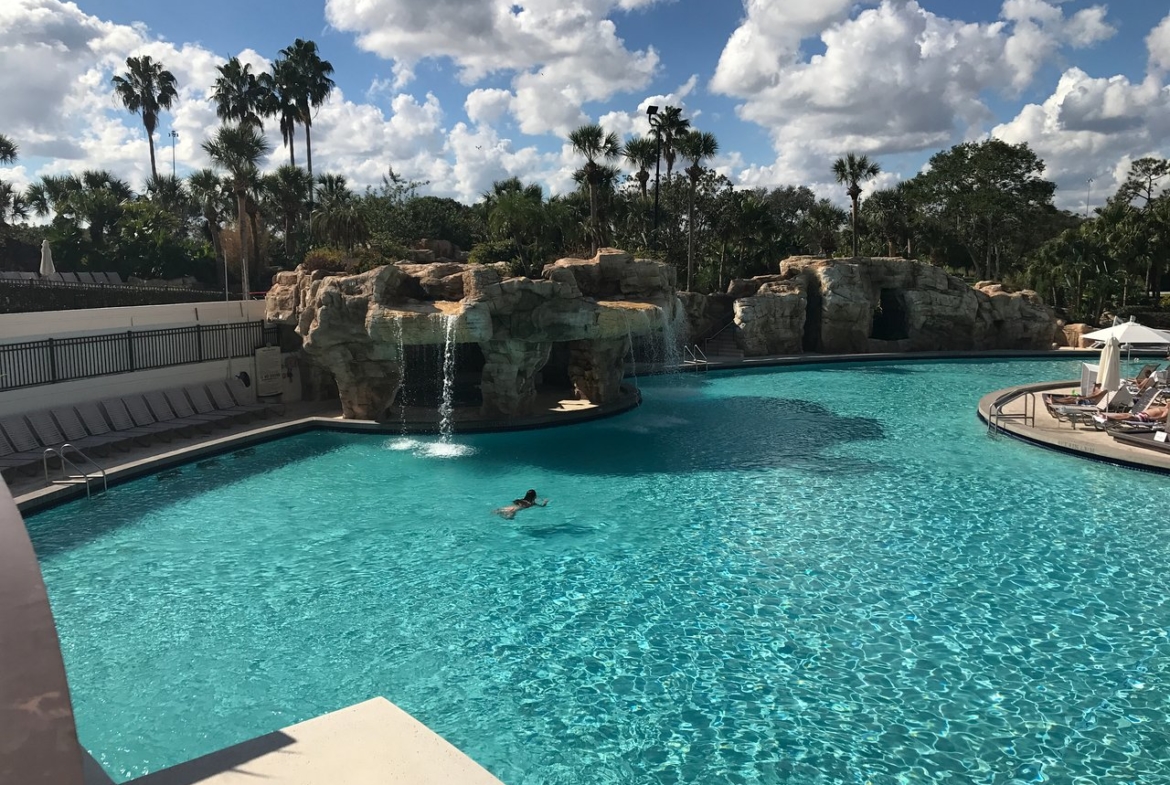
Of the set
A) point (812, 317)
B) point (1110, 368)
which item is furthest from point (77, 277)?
point (1110, 368)

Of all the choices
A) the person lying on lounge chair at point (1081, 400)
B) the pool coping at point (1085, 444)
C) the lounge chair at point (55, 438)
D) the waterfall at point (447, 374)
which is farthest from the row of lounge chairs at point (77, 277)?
the person lying on lounge chair at point (1081, 400)

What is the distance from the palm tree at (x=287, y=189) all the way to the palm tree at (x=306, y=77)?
21.8ft

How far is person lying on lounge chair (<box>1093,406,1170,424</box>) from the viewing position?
56.2 feet

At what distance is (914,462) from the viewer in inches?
634

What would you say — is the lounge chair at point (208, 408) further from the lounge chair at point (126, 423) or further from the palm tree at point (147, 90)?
the palm tree at point (147, 90)

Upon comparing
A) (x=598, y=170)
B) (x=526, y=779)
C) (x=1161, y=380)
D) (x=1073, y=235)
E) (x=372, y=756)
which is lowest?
(x=526, y=779)

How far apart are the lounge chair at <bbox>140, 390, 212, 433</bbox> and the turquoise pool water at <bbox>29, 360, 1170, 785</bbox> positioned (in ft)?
6.23

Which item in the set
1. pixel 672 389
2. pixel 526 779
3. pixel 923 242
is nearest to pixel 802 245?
pixel 923 242

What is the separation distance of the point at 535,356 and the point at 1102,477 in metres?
12.4

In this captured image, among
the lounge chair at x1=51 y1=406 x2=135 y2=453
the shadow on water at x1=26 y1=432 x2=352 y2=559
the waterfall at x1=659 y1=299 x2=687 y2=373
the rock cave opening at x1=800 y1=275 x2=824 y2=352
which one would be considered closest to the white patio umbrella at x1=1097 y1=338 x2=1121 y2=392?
the waterfall at x1=659 y1=299 x2=687 y2=373

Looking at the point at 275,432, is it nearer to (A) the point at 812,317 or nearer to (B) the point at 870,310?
(A) the point at 812,317

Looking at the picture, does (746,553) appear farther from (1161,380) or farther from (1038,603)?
(1161,380)

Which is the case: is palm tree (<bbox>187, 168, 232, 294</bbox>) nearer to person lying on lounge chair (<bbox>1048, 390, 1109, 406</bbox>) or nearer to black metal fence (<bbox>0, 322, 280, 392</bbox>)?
black metal fence (<bbox>0, 322, 280, 392</bbox>)

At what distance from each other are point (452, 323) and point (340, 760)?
13.3 metres
